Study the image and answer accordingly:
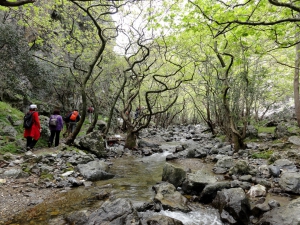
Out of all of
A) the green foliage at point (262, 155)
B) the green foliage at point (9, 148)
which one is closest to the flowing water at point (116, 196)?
the green foliage at point (9, 148)

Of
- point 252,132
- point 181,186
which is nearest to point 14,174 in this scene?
point 181,186

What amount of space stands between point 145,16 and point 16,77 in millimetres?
8689

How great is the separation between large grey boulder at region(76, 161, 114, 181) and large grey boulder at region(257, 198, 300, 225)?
5.46 meters

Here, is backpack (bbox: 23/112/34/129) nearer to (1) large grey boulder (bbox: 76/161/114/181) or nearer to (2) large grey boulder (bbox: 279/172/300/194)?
(1) large grey boulder (bbox: 76/161/114/181)

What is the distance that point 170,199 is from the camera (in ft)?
20.6

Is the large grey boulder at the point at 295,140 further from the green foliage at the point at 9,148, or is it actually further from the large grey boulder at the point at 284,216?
the green foliage at the point at 9,148

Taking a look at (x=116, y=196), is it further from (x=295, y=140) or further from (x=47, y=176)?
(x=295, y=140)

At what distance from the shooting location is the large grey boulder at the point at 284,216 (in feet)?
14.6

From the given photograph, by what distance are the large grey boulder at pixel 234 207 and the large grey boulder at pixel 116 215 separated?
90.2 inches

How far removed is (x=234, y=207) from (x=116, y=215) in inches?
114

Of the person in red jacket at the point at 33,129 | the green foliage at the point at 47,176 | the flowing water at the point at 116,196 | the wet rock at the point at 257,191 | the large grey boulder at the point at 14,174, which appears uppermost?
the person in red jacket at the point at 33,129

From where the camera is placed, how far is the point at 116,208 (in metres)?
5.10

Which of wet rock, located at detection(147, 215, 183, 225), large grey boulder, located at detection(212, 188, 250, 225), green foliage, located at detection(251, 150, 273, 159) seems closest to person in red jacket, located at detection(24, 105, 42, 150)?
wet rock, located at detection(147, 215, 183, 225)

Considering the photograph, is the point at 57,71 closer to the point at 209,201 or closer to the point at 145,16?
Answer: the point at 145,16
